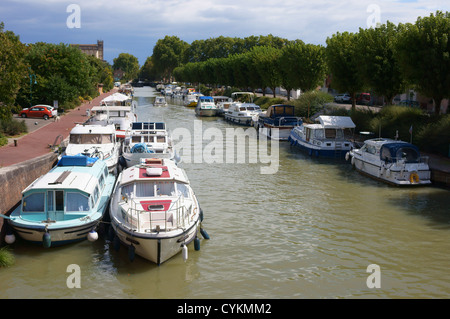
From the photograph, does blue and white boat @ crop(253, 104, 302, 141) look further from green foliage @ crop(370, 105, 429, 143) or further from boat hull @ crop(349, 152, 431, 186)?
boat hull @ crop(349, 152, 431, 186)

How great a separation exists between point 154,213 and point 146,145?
38.4ft

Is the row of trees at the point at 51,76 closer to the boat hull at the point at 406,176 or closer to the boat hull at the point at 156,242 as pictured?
the boat hull at the point at 406,176

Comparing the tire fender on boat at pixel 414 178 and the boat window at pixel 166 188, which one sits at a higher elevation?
the boat window at pixel 166 188

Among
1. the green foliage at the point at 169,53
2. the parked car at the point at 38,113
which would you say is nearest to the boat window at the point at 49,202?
the parked car at the point at 38,113

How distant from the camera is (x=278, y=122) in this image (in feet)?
132

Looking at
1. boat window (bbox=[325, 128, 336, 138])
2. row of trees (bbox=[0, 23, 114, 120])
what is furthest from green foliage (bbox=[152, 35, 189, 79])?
boat window (bbox=[325, 128, 336, 138])

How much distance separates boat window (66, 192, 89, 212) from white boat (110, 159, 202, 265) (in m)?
0.91

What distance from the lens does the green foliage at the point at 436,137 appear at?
26.8 metres

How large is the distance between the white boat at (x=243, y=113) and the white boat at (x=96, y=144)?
25509mm

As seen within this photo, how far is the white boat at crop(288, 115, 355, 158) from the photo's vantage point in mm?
31344

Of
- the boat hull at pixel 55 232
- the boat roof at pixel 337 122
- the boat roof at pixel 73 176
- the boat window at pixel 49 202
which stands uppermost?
the boat roof at pixel 337 122

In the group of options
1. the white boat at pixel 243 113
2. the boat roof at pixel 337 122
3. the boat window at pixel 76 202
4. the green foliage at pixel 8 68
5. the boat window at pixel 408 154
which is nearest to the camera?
the boat window at pixel 76 202

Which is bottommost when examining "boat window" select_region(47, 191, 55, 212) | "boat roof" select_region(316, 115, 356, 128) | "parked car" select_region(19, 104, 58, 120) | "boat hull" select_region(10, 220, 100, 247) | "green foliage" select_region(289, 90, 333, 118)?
"boat hull" select_region(10, 220, 100, 247)
